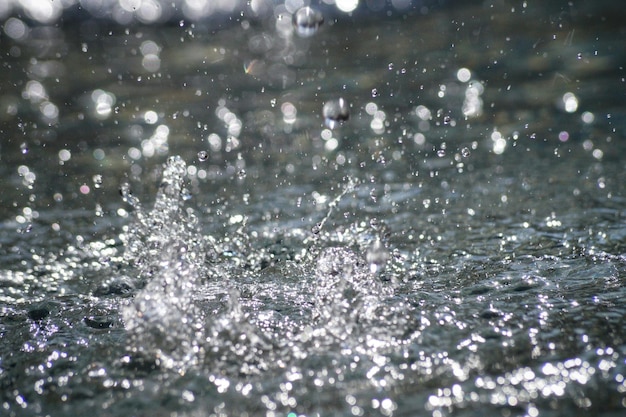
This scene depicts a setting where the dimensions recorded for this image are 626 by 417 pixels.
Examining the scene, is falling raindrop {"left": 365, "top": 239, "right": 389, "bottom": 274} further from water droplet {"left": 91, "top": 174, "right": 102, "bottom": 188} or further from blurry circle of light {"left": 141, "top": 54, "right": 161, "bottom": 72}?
blurry circle of light {"left": 141, "top": 54, "right": 161, "bottom": 72}

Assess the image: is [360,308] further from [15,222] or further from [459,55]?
[459,55]

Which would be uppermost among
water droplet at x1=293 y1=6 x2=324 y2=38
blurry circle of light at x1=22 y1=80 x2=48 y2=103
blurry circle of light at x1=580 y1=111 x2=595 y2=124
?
water droplet at x1=293 y1=6 x2=324 y2=38

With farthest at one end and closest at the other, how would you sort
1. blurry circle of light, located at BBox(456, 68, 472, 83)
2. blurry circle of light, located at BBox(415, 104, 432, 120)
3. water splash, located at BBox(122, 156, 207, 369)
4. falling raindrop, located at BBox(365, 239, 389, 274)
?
blurry circle of light, located at BBox(456, 68, 472, 83)
blurry circle of light, located at BBox(415, 104, 432, 120)
falling raindrop, located at BBox(365, 239, 389, 274)
water splash, located at BBox(122, 156, 207, 369)

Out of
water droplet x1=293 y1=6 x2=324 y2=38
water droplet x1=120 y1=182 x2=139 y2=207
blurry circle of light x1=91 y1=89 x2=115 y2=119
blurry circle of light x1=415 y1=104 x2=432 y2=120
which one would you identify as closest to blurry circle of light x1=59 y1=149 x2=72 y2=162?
water droplet x1=120 y1=182 x2=139 y2=207

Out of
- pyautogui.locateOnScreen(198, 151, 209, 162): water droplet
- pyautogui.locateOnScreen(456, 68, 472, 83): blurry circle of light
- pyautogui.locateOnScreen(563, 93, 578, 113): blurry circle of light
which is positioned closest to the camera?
pyautogui.locateOnScreen(198, 151, 209, 162): water droplet

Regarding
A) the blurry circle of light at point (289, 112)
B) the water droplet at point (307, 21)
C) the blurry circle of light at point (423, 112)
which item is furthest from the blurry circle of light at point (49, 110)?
the water droplet at point (307, 21)

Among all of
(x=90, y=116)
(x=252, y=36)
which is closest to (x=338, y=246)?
(x=90, y=116)

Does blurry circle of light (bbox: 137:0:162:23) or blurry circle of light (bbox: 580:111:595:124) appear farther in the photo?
blurry circle of light (bbox: 137:0:162:23)
